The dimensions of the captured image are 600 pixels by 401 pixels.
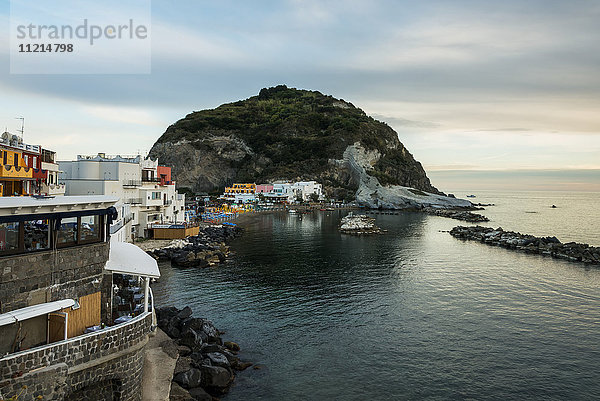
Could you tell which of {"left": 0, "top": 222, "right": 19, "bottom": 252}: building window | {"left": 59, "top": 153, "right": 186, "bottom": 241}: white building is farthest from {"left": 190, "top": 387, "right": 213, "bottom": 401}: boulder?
{"left": 59, "top": 153, "right": 186, "bottom": 241}: white building

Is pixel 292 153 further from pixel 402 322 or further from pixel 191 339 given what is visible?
pixel 191 339

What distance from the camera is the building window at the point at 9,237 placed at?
1157 centimetres

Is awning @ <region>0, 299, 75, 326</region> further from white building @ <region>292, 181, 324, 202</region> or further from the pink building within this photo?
the pink building

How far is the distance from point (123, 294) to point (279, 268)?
23.4 m

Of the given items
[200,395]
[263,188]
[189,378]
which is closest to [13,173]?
[189,378]

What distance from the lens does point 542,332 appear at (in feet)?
83.9

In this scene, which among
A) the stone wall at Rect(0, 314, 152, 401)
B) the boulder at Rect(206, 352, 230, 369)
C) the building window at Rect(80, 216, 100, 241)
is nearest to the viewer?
the stone wall at Rect(0, 314, 152, 401)

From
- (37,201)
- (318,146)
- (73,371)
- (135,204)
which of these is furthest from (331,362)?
(318,146)

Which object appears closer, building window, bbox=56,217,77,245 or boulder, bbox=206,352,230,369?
building window, bbox=56,217,77,245

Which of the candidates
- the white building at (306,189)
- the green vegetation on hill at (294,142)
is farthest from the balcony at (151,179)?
the green vegetation on hill at (294,142)

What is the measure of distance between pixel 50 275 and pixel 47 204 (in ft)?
7.37

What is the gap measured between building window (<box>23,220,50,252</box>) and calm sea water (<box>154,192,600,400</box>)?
993 cm

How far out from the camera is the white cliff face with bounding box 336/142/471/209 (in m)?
137

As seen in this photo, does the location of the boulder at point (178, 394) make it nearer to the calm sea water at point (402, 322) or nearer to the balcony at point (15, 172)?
the calm sea water at point (402, 322)
